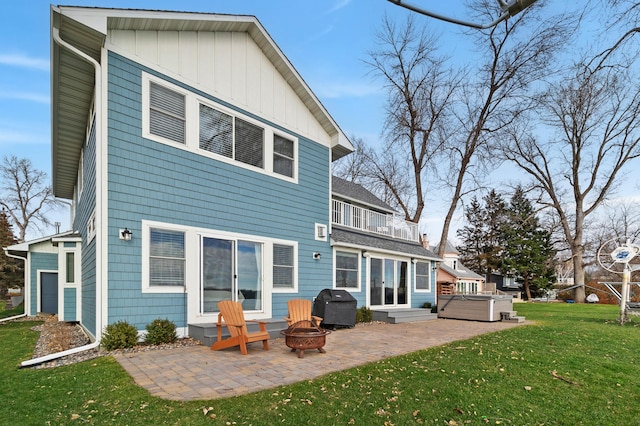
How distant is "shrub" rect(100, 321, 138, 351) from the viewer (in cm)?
649

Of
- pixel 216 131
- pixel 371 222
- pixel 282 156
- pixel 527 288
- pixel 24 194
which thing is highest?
pixel 24 194

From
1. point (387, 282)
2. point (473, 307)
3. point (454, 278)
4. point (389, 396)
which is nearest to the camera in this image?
point (389, 396)

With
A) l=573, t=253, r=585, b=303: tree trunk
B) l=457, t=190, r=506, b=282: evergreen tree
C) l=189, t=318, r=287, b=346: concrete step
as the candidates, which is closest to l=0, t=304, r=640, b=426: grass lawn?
l=189, t=318, r=287, b=346: concrete step

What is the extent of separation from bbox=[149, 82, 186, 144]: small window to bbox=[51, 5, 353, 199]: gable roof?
113 centimetres

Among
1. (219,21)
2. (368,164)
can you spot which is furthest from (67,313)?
(368,164)

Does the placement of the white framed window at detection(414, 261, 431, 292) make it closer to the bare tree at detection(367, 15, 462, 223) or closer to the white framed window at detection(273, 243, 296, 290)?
the bare tree at detection(367, 15, 462, 223)

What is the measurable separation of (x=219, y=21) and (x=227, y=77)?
1.18 metres

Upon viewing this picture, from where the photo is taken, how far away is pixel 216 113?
886 cm

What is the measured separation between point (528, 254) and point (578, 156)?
43.1 ft

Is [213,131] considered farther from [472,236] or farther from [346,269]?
[472,236]

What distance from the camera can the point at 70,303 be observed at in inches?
421

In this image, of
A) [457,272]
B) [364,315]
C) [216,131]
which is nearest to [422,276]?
[364,315]

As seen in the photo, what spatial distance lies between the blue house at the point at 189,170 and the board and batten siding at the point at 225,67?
0.10 feet

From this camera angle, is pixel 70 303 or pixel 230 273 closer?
pixel 230 273
